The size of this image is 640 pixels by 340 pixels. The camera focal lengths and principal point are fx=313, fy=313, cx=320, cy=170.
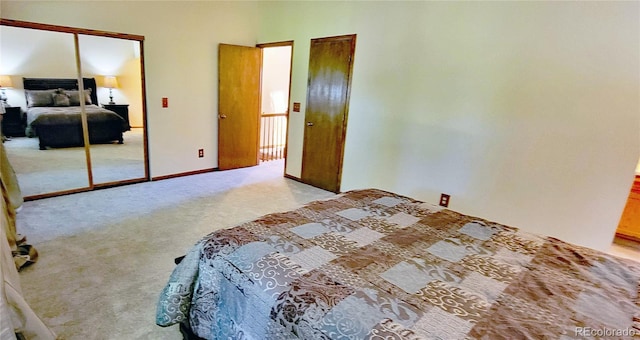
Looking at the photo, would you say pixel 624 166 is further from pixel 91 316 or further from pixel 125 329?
pixel 91 316

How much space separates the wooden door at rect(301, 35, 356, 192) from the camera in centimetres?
391

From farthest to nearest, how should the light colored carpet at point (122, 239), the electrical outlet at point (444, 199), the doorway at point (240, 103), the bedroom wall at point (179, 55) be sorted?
the doorway at point (240, 103) < the bedroom wall at point (179, 55) < the electrical outlet at point (444, 199) < the light colored carpet at point (122, 239)

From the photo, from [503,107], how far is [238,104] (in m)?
3.64

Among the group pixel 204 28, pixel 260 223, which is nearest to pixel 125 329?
pixel 260 223

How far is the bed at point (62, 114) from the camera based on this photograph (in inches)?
132

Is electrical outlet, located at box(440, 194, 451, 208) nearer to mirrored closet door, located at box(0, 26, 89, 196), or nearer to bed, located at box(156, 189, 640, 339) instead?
bed, located at box(156, 189, 640, 339)

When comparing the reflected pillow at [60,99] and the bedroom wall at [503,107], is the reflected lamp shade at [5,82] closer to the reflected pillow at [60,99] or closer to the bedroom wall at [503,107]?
the reflected pillow at [60,99]

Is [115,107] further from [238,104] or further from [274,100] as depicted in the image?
[274,100]

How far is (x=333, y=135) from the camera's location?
13.6 ft

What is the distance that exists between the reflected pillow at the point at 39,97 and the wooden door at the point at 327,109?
295cm

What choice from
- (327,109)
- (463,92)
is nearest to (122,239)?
(327,109)

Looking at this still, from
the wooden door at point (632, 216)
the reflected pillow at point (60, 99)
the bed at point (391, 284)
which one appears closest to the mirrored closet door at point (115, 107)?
the reflected pillow at point (60, 99)

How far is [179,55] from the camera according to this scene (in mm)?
4184

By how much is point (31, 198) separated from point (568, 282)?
4648mm
